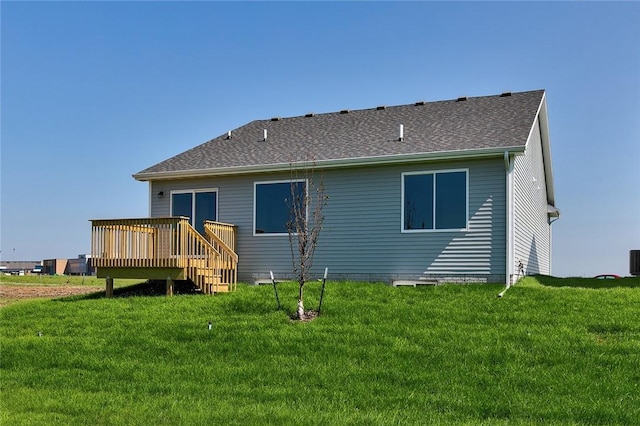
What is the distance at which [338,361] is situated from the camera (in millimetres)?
8062

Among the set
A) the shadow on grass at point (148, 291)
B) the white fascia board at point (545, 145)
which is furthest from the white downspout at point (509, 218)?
the shadow on grass at point (148, 291)

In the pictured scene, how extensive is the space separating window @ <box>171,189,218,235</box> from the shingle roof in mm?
726

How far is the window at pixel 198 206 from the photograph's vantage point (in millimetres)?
16234

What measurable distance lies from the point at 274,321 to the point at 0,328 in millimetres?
5362

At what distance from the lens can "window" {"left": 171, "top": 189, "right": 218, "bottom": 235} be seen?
53.3 ft

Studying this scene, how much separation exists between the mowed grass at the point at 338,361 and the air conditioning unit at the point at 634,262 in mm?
10866

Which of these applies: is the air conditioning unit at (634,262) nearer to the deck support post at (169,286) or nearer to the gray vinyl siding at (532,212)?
the gray vinyl siding at (532,212)

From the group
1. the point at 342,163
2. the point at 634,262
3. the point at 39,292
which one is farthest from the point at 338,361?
the point at 634,262

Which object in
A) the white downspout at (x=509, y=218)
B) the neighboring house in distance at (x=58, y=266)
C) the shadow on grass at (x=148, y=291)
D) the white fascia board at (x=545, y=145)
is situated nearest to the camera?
the white downspout at (x=509, y=218)

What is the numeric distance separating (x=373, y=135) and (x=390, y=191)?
8.07 feet

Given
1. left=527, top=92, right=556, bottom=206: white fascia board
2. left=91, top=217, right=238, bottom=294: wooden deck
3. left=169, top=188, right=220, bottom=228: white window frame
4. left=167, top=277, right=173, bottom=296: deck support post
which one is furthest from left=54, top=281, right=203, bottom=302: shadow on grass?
left=527, top=92, right=556, bottom=206: white fascia board

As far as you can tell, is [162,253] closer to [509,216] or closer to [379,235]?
[379,235]

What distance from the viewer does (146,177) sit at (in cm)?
1666

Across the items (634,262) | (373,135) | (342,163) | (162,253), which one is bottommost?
(634,262)
